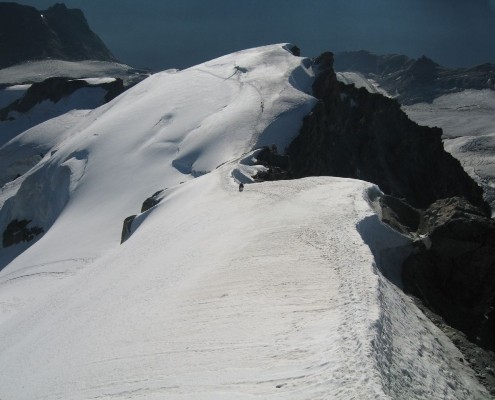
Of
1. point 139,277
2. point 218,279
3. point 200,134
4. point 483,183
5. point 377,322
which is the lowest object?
point 483,183

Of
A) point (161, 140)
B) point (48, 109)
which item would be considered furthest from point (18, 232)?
point (48, 109)

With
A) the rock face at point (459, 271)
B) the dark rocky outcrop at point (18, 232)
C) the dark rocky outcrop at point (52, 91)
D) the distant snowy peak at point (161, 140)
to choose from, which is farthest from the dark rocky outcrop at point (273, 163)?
the dark rocky outcrop at point (52, 91)

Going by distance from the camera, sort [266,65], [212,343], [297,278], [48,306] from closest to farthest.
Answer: [212,343] → [297,278] → [48,306] → [266,65]

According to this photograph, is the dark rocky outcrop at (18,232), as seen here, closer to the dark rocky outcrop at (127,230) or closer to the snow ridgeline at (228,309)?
the snow ridgeline at (228,309)

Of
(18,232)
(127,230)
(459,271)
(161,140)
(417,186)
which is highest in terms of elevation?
(459,271)

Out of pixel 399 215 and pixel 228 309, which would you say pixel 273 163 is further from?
pixel 228 309

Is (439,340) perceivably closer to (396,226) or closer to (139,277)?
(396,226)

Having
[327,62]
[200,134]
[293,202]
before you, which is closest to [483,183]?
[327,62]

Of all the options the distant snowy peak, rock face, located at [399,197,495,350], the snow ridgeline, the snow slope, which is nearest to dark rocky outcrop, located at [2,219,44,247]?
the distant snowy peak
